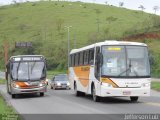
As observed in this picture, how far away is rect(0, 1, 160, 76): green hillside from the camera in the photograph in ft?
348

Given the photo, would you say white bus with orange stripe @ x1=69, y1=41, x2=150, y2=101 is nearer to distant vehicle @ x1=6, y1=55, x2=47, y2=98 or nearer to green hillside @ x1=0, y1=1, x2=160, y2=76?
distant vehicle @ x1=6, y1=55, x2=47, y2=98

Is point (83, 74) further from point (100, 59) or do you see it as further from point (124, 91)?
point (124, 91)

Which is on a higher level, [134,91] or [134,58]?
[134,58]

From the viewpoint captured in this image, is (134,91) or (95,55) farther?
(95,55)

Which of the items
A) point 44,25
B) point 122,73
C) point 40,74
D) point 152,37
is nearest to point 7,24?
point 44,25

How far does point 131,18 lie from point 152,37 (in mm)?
60242

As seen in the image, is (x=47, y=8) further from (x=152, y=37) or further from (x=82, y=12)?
(x=152, y=37)

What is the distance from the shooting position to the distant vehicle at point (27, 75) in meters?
34.2

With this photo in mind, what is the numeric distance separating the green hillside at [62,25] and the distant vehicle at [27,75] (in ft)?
197

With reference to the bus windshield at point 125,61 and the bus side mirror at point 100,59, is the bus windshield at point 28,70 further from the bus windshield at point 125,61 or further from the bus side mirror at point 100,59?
the bus windshield at point 125,61

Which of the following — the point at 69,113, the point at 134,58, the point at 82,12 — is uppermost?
the point at 82,12

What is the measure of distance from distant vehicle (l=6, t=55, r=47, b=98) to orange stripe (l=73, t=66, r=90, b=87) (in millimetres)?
2371

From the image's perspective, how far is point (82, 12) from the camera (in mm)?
155000

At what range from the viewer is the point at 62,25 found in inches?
5374
